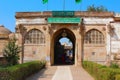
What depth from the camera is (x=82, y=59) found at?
35.3 m

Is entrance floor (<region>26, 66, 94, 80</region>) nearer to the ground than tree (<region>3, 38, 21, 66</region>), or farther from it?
nearer to the ground

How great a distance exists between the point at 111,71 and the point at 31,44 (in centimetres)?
2227

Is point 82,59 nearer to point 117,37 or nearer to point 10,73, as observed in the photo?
point 117,37

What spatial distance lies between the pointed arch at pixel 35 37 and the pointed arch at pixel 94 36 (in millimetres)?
4832

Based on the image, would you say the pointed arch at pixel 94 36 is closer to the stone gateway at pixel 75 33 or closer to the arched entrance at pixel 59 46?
the stone gateway at pixel 75 33

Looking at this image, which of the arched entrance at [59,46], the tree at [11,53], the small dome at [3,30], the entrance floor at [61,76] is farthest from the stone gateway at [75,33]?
the entrance floor at [61,76]

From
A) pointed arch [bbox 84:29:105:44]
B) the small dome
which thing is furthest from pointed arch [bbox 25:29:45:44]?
the small dome

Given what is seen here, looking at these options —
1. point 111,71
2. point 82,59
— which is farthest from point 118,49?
point 111,71

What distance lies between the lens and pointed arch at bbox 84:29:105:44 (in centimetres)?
3538

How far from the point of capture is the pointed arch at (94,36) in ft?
116

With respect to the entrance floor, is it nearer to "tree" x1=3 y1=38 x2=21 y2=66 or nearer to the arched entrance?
"tree" x1=3 y1=38 x2=21 y2=66

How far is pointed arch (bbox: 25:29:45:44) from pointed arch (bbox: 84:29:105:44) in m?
4.83

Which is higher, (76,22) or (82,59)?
(76,22)

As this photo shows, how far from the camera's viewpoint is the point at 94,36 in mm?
35562
